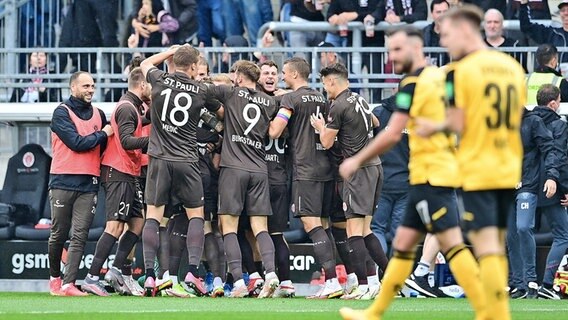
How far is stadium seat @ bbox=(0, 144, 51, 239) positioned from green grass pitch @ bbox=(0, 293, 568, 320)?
4.23 metres

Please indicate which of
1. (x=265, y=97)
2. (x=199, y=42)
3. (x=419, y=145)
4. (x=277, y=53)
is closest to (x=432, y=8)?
(x=277, y=53)

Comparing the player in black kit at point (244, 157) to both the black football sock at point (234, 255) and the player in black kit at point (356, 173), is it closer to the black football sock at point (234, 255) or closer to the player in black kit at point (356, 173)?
the black football sock at point (234, 255)

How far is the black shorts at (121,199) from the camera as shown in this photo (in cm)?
1425

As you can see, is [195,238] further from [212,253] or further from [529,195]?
[529,195]

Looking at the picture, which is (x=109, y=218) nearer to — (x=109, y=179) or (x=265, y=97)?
(x=109, y=179)

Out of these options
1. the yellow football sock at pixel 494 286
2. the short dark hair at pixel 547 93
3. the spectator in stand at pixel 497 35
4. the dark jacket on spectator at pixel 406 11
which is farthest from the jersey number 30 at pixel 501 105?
the dark jacket on spectator at pixel 406 11

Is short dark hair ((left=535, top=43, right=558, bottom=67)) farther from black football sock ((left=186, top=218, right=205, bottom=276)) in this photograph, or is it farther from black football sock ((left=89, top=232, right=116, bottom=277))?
black football sock ((left=89, top=232, right=116, bottom=277))

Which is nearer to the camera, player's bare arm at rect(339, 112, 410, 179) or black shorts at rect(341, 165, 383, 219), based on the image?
player's bare arm at rect(339, 112, 410, 179)

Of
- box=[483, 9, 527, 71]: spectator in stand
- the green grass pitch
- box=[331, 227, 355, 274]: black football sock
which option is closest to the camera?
the green grass pitch

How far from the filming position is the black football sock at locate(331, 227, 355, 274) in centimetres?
1414

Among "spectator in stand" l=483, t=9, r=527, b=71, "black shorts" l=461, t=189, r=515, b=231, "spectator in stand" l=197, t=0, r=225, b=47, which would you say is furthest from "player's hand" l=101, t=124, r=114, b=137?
"black shorts" l=461, t=189, r=515, b=231

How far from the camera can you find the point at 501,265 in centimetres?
820

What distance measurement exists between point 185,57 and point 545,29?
6.14 metres

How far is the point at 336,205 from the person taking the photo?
47.2 feet
